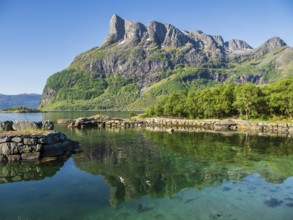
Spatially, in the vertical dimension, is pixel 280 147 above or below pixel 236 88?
below

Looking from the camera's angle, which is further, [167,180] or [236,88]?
[236,88]

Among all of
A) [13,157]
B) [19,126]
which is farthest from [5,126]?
[13,157]

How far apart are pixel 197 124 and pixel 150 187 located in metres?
93.5

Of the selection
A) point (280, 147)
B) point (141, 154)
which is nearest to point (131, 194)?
point (141, 154)

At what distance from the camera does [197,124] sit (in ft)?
395

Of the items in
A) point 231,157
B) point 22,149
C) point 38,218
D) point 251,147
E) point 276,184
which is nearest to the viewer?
point 38,218

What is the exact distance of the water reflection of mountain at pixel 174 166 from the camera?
30.5 meters

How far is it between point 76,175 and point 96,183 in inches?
203

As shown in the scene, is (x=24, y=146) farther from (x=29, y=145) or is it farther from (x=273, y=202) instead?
(x=273, y=202)

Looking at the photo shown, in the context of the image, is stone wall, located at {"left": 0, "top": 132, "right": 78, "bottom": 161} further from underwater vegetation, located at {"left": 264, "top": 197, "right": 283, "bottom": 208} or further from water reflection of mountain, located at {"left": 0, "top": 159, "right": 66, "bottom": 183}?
underwater vegetation, located at {"left": 264, "top": 197, "right": 283, "bottom": 208}

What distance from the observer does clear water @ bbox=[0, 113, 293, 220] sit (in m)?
23.2

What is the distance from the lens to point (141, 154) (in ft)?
163

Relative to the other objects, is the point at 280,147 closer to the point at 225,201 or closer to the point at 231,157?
the point at 231,157

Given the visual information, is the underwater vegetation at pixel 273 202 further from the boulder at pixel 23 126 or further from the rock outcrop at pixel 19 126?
the boulder at pixel 23 126
